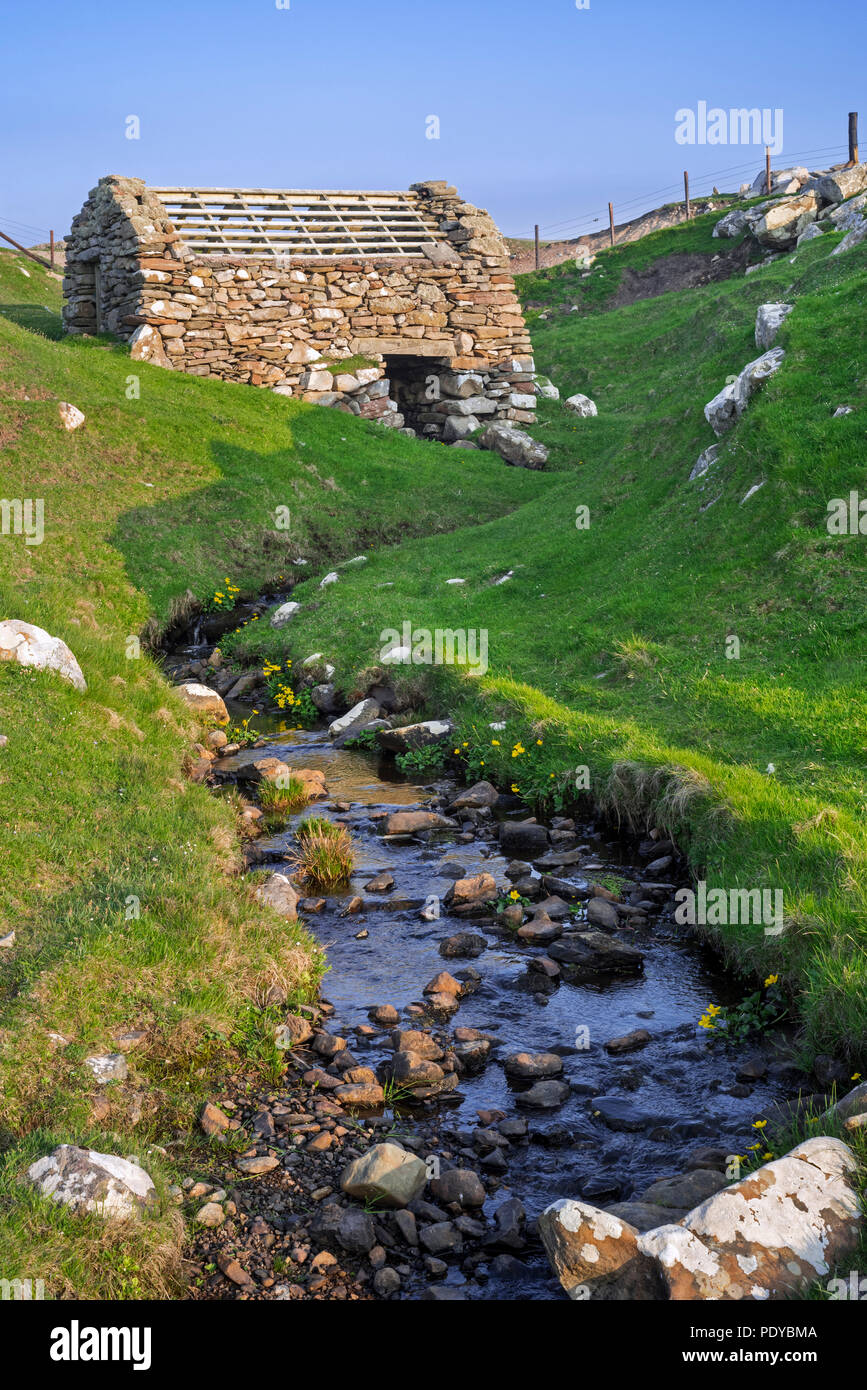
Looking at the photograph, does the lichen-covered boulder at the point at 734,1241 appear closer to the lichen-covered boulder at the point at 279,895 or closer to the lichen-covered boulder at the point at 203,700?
the lichen-covered boulder at the point at 279,895

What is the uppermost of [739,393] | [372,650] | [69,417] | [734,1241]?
[69,417]

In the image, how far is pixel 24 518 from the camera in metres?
19.5

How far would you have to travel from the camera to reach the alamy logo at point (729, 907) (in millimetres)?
8609

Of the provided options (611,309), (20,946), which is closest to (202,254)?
(611,309)

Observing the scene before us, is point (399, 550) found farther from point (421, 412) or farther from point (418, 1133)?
point (418, 1133)

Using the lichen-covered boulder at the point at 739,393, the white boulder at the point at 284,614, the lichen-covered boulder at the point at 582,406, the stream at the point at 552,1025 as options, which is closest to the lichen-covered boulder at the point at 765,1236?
the stream at the point at 552,1025

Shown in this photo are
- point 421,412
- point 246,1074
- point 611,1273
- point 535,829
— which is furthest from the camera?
point 421,412

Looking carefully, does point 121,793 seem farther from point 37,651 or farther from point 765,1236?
point 765,1236

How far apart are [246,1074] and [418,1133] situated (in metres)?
1.37

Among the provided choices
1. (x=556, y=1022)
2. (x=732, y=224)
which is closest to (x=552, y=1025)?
(x=556, y=1022)

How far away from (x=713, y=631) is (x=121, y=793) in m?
8.06

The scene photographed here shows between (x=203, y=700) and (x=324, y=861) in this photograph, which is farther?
(x=203, y=700)

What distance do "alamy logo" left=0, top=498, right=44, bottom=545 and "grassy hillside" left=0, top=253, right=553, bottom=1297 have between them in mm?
284
